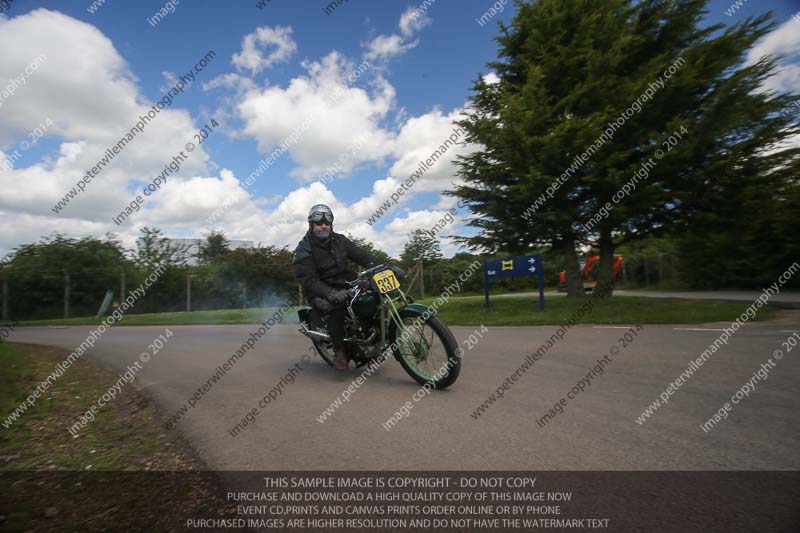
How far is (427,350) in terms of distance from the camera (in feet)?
13.2

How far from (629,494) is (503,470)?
2.02 feet

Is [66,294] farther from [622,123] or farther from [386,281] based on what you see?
[622,123]

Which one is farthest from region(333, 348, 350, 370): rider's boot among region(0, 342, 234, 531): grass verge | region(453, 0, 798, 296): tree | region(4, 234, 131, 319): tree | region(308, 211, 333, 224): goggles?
region(4, 234, 131, 319): tree

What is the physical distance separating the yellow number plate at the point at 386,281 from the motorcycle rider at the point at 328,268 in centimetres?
9

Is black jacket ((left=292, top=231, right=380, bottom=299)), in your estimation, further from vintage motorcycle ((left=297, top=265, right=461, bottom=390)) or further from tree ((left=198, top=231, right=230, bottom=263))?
tree ((left=198, top=231, right=230, bottom=263))

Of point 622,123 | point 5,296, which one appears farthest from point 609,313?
point 5,296

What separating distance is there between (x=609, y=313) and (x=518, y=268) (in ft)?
9.71

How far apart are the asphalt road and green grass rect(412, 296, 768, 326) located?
348 cm

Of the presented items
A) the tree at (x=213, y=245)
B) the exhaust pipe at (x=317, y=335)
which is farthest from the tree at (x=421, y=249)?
the exhaust pipe at (x=317, y=335)

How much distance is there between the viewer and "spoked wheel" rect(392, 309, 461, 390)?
3.79 meters

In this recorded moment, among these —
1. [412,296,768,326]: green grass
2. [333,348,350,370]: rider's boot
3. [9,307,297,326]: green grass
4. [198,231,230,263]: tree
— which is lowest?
[9,307,297,326]: green grass

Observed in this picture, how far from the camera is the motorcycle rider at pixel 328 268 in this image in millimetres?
4465

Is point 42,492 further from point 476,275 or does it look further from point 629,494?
point 476,275

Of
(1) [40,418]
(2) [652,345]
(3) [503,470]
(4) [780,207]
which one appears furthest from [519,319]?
(1) [40,418]
